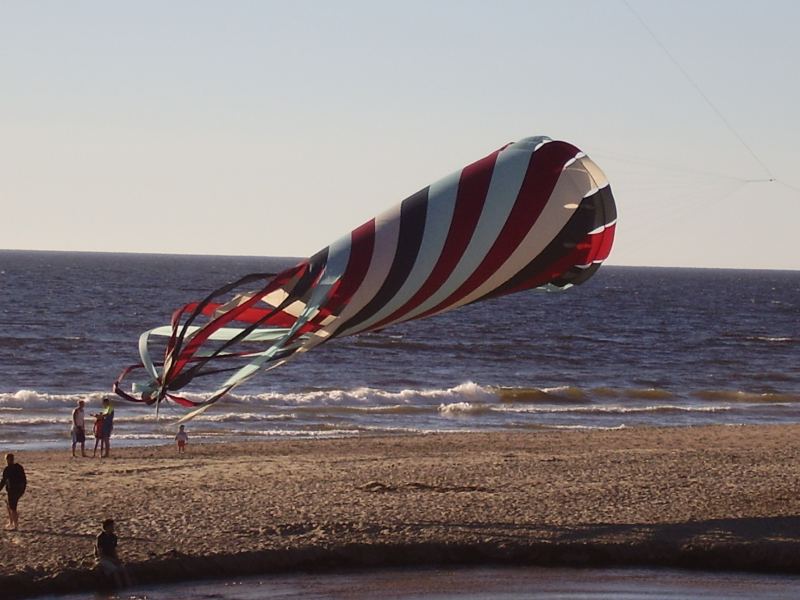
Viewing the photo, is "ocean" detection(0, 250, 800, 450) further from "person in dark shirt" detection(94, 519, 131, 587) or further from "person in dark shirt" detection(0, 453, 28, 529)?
"person in dark shirt" detection(94, 519, 131, 587)

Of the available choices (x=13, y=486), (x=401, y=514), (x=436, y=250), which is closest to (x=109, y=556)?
(x=13, y=486)

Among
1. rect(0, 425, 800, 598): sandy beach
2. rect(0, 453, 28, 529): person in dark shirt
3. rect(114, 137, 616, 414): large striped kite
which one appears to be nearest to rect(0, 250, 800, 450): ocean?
rect(0, 425, 800, 598): sandy beach

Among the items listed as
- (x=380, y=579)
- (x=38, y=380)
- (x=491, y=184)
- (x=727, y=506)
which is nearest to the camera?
(x=380, y=579)

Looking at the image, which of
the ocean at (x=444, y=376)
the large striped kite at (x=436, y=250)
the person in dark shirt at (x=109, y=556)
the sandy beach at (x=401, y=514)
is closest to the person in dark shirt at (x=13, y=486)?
the sandy beach at (x=401, y=514)

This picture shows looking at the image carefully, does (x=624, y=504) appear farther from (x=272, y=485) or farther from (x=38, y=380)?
(x=38, y=380)

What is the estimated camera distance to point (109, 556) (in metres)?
11.3

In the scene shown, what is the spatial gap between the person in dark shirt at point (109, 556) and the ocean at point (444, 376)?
11.7 m

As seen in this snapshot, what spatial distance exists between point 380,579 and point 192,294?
8288 centimetres

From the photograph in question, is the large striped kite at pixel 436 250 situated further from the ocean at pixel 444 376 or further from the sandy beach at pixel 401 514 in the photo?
the ocean at pixel 444 376

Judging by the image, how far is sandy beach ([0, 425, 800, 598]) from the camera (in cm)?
1199

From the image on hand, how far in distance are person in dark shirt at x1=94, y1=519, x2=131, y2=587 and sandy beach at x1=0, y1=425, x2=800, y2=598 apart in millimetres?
159

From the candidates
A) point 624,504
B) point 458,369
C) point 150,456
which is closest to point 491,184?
point 624,504

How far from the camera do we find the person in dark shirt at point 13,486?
12.7 meters

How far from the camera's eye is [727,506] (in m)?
14.0
